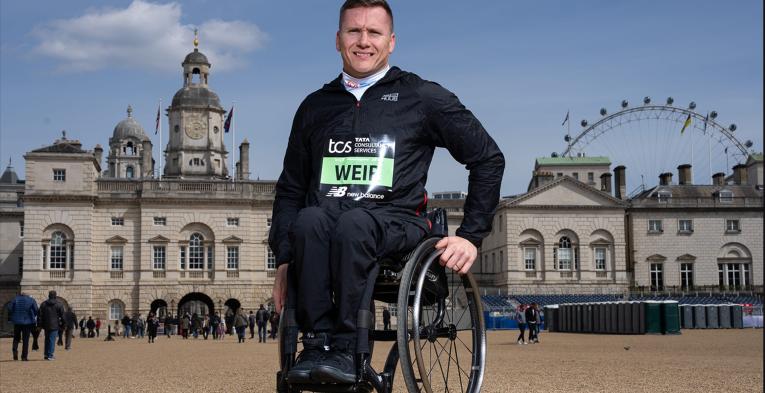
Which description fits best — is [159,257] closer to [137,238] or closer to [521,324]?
[137,238]

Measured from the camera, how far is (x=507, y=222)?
62531 mm

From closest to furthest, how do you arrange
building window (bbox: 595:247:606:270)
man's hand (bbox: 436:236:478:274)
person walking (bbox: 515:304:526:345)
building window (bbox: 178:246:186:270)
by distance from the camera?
man's hand (bbox: 436:236:478:274)
person walking (bbox: 515:304:526:345)
building window (bbox: 178:246:186:270)
building window (bbox: 595:247:606:270)

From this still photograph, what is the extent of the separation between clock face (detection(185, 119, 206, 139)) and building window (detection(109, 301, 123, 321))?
56.1 feet

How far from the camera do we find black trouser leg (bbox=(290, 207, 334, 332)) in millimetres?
3947

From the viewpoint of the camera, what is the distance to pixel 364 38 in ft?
14.6

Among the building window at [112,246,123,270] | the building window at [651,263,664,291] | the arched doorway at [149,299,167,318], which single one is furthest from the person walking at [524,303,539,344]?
the building window at [651,263,664,291]

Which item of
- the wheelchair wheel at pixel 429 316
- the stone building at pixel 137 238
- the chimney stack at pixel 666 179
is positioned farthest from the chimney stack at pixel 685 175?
the wheelchair wheel at pixel 429 316

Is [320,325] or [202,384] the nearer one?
[320,325]

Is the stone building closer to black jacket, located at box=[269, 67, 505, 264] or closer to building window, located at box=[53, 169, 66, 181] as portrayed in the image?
building window, located at box=[53, 169, 66, 181]

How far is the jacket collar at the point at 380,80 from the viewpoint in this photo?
14.7 ft

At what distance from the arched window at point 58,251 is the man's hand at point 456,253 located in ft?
184

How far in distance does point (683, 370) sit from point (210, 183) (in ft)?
154

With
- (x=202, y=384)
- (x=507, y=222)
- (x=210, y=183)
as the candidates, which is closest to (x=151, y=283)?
(x=210, y=183)

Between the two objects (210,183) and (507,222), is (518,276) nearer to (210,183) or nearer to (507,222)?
(507,222)
